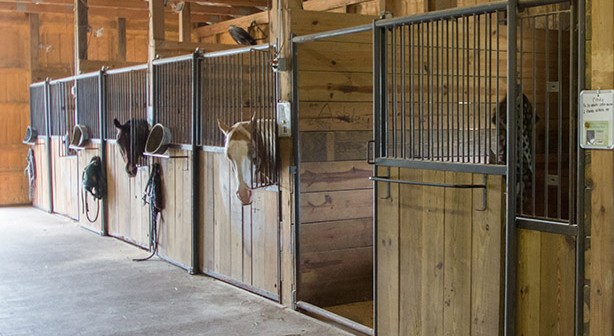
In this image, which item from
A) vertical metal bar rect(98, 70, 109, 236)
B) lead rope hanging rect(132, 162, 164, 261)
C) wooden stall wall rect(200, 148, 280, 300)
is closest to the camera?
wooden stall wall rect(200, 148, 280, 300)

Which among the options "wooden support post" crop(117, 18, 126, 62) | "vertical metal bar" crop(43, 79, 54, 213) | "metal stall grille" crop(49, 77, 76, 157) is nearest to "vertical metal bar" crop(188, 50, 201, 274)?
"metal stall grille" crop(49, 77, 76, 157)

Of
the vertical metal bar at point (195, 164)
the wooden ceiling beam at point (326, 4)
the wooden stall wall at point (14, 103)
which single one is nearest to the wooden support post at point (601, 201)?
the vertical metal bar at point (195, 164)

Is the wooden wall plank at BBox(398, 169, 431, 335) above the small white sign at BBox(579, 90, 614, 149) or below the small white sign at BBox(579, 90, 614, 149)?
below

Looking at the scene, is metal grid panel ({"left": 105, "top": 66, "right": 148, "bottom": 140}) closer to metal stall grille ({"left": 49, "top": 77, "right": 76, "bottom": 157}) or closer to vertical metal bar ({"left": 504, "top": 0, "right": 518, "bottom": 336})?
metal stall grille ({"left": 49, "top": 77, "right": 76, "bottom": 157})

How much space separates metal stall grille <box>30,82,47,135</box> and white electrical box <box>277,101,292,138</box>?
5304 mm

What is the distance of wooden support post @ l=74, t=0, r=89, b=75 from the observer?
7.89 metres

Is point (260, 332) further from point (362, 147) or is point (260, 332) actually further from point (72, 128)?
point (72, 128)

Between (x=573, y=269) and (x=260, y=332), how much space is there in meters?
1.80

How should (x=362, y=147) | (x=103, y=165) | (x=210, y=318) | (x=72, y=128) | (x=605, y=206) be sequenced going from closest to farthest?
(x=605, y=206) < (x=210, y=318) < (x=362, y=147) < (x=103, y=165) < (x=72, y=128)

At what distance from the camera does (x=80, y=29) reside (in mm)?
8000

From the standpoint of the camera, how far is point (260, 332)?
3.88 meters

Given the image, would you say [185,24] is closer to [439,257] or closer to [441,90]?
[441,90]

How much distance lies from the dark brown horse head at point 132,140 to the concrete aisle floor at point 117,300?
75cm

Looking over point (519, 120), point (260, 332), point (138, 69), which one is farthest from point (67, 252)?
point (519, 120)
